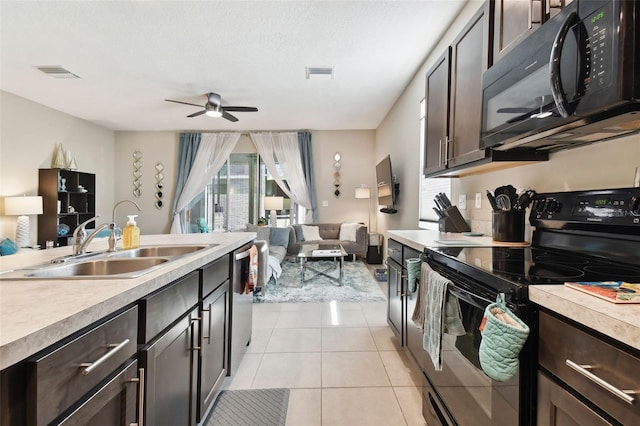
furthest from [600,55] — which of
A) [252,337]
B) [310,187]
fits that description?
[310,187]

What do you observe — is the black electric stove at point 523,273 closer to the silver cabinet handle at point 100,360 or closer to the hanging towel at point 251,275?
the silver cabinet handle at point 100,360

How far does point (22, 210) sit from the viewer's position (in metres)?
4.04

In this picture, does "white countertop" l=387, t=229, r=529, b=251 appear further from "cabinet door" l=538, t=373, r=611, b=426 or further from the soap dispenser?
the soap dispenser

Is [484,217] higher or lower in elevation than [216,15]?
lower

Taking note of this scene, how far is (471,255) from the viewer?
1257 millimetres

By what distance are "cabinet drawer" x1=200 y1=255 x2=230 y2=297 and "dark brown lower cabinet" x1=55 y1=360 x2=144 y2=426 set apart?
516 millimetres

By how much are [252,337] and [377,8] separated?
3.04 meters

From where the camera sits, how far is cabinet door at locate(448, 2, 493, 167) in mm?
1565

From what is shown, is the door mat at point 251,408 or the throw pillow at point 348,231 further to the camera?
the throw pillow at point 348,231

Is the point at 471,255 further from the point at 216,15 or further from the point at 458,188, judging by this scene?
the point at 216,15

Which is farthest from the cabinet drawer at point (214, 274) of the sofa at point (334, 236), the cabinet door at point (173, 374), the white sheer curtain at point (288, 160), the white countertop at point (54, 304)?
the white sheer curtain at point (288, 160)

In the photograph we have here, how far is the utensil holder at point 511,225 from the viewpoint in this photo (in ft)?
5.05

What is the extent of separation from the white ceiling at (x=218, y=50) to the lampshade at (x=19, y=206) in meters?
1.61

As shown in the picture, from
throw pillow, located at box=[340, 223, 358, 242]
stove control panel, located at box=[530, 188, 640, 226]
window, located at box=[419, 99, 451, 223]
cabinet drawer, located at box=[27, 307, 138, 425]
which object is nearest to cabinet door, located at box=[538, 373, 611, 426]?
stove control panel, located at box=[530, 188, 640, 226]
